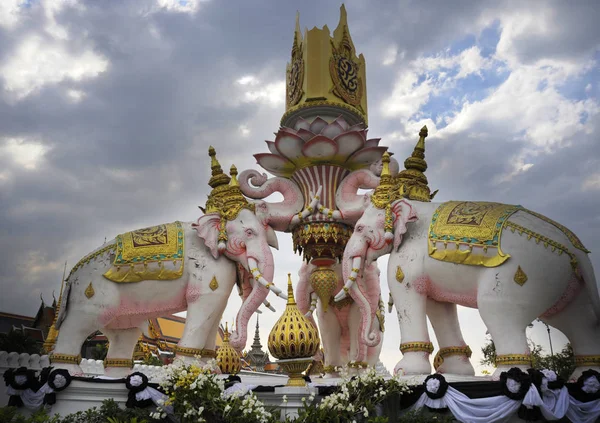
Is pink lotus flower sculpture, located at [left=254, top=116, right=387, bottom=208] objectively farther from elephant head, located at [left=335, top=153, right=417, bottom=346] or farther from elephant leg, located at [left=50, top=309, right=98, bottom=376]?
elephant leg, located at [left=50, top=309, right=98, bottom=376]

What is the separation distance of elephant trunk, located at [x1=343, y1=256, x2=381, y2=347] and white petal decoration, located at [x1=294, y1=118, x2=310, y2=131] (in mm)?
2688

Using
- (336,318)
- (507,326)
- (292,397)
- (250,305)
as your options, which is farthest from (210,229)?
(507,326)

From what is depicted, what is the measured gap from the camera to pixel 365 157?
1024cm

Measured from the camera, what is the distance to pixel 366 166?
34.2 feet

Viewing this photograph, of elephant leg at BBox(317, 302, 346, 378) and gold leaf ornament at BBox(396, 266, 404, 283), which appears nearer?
gold leaf ornament at BBox(396, 266, 404, 283)

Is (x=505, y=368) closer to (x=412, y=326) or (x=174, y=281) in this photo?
(x=412, y=326)

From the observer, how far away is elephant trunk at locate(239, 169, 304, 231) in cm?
991

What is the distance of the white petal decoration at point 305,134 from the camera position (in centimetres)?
995

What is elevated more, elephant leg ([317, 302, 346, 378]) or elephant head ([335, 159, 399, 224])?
elephant head ([335, 159, 399, 224])

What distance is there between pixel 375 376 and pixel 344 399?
0.48m

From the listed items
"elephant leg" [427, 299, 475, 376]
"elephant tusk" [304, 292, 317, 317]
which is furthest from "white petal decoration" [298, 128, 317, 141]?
"elephant leg" [427, 299, 475, 376]

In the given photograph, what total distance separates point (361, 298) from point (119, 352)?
3875mm

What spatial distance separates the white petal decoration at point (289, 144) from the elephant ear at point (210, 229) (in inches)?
68.4

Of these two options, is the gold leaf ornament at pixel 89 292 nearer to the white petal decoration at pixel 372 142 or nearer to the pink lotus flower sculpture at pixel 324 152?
the pink lotus flower sculpture at pixel 324 152
